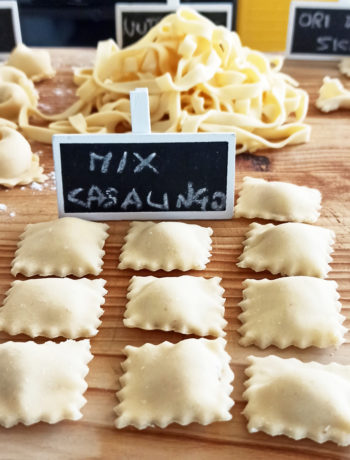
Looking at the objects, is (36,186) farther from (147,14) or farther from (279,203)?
(147,14)

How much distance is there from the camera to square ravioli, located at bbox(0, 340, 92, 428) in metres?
1.19

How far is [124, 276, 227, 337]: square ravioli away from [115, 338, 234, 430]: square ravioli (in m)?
0.06

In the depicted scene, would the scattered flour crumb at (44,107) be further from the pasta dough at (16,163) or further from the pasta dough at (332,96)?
the pasta dough at (332,96)

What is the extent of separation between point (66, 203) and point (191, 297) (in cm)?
45

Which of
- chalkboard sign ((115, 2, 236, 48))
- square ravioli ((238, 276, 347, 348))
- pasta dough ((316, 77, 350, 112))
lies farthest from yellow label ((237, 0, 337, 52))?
square ravioli ((238, 276, 347, 348))

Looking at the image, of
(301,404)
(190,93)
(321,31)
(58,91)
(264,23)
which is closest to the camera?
(301,404)

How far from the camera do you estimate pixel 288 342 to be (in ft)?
4.39

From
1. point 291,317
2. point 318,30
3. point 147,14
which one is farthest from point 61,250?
point 318,30

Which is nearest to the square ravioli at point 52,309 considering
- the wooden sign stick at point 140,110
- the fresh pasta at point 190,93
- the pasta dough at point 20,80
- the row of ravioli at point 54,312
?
the row of ravioli at point 54,312

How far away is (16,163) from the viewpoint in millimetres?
1896

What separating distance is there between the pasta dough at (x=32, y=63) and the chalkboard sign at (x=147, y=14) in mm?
300

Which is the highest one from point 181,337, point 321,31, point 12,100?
point 321,31

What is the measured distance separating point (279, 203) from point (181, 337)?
0.53 m

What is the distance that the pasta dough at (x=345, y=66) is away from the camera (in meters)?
2.55
